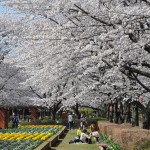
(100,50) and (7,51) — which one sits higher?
(7,51)

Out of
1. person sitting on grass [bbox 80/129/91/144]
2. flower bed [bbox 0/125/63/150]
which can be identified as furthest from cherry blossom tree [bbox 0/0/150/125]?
person sitting on grass [bbox 80/129/91/144]

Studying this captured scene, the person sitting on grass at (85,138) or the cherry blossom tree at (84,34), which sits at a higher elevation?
the cherry blossom tree at (84,34)

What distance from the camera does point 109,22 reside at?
904 centimetres

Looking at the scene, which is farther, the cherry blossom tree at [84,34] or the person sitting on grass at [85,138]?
the person sitting on grass at [85,138]

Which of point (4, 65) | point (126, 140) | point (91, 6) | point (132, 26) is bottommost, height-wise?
point (126, 140)

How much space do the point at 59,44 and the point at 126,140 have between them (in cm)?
415

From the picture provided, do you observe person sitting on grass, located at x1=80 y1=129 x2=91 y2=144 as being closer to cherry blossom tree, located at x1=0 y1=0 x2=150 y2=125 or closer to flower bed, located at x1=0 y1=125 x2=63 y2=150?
flower bed, located at x1=0 y1=125 x2=63 y2=150

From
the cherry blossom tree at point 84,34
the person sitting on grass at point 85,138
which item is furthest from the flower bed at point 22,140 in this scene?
the cherry blossom tree at point 84,34

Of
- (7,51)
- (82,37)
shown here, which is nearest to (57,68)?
(82,37)

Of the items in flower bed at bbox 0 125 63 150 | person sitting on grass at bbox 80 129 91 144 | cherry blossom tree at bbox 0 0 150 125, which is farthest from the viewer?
person sitting on grass at bbox 80 129 91 144

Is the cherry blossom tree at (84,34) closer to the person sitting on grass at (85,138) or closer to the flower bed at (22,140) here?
the flower bed at (22,140)

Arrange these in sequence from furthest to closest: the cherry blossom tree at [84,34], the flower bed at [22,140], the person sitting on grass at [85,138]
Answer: the person sitting on grass at [85,138]
the flower bed at [22,140]
the cherry blossom tree at [84,34]

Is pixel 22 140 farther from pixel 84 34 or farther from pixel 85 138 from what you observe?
pixel 84 34

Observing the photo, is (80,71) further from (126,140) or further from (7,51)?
(7,51)
